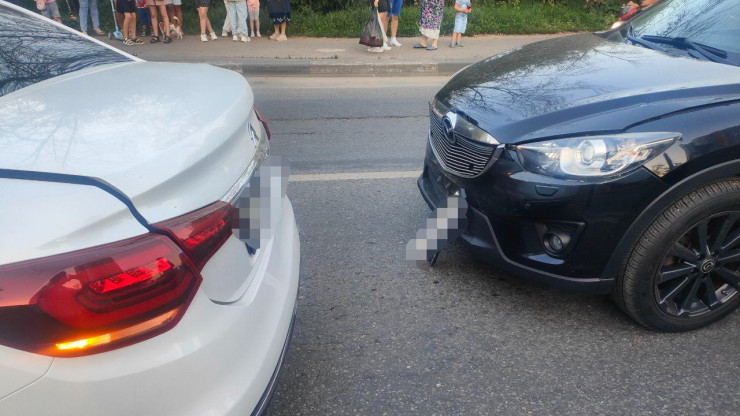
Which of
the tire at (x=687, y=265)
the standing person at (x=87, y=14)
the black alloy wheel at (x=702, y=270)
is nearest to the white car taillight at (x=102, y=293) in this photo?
the tire at (x=687, y=265)

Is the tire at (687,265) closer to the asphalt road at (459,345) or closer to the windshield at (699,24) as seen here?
the asphalt road at (459,345)

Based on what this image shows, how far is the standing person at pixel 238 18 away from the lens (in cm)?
1066

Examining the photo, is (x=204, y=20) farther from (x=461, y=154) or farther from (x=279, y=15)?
(x=461, y=154)

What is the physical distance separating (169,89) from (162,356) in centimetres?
109

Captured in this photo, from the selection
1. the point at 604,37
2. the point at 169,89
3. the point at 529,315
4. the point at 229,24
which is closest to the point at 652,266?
the point at 529,315

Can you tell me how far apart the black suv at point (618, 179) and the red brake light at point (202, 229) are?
1.33 m

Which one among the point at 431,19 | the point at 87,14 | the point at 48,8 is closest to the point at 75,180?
the point at 431,19

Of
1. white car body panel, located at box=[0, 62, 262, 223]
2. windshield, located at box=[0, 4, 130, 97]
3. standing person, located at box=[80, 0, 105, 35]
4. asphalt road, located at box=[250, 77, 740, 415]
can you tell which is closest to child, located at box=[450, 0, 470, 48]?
standing person, located at box=[80, 0, 105, 35]

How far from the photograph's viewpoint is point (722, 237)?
2443 millimetres

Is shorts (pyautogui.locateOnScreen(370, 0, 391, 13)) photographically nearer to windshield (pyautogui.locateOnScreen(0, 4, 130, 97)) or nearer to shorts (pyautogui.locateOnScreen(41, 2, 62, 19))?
shorts (pyautogui.locateOnScreen(41, 2, 62, 19))

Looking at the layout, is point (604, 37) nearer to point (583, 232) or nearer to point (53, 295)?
point (583, 232)

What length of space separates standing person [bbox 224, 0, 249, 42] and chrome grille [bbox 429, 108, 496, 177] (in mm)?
8851

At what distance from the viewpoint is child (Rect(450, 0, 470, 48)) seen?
10.2m

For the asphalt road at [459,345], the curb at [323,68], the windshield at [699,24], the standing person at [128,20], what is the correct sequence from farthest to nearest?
1. the standing person at [128,20]
2. the curb at [323,68]
3. the windshield at [699,24]
4. the asphalt road at [459,345]
